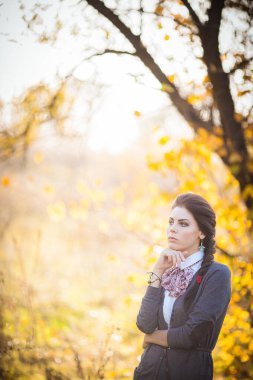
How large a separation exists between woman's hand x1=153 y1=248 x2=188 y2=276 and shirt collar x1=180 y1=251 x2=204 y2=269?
37 mm

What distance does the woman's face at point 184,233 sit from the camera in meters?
1.89

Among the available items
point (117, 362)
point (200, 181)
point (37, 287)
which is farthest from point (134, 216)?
Answer: point (37, 287)

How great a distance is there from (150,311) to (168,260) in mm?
323

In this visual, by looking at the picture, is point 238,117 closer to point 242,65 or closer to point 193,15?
point 242,65

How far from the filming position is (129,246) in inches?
364

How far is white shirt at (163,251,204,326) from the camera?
1.84 metres

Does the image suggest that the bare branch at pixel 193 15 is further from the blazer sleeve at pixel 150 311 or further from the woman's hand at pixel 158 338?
the woman's hand at pixel 158 338

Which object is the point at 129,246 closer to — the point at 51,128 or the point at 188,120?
the point at 51,128

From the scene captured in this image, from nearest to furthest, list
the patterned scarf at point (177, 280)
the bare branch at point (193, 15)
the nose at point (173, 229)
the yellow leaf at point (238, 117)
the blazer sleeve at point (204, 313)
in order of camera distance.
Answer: the blazer sleeve at point (204, 313), the patterned scarf at point (177, 280), the nose at point (173, 229), the bare branch at point (193, 15), the yellow leaf at point (238, 117)

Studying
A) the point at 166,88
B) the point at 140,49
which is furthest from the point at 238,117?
the point at 140,49

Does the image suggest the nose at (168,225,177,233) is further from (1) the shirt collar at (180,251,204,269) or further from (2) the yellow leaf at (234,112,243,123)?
(2) the yellow leaf at (234,112,243,123)

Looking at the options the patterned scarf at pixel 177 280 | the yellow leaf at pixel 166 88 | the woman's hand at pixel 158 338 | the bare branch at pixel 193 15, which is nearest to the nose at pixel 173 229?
the patterned scarf at pixel 177 280

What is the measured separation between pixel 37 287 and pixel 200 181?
4.82 m

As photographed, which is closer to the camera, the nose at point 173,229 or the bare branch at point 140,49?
the nose at point 173,229
